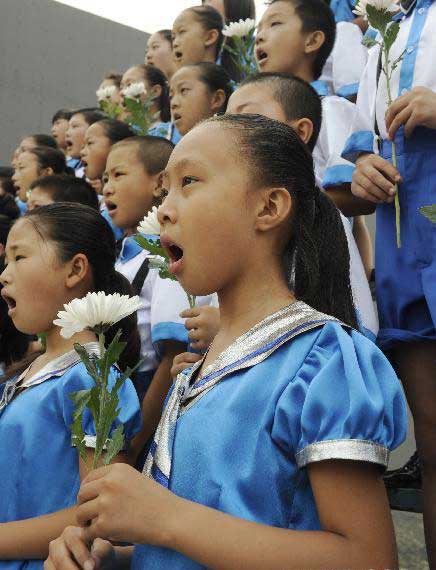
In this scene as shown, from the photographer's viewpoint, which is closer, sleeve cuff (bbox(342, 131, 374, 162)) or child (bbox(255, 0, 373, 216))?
sleeve cuff (bbox(342, 131, 374, 162))

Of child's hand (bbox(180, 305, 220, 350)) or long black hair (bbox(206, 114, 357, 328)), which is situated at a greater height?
long black hair (bbox(206, 114, 357, 328))

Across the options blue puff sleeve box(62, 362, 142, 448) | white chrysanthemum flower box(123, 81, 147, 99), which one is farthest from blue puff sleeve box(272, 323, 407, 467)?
white chrysanthemum flower box(123, 81, 147, 99)

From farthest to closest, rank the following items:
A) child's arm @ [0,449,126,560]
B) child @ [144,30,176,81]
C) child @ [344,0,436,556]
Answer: child @ [144,30,176,81] → child @ [344,0,436,556] → child's arm @ [0,449,126,560]

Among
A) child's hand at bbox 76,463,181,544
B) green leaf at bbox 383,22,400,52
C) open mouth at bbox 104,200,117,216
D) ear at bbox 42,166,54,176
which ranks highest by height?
green leaf at bbox 383,22,400,52

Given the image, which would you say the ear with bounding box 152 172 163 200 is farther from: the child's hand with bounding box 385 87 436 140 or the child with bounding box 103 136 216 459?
the child's hand with bounding box 385 87 436 140

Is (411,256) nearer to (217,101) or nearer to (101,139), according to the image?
(217,101)

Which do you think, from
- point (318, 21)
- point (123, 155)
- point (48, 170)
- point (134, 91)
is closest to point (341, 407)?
point (123, 155)

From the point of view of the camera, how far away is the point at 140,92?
14.2 ft

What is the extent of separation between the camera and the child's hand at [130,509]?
1.16 meters

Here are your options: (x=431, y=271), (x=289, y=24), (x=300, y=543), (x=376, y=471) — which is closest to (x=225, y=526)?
(x=300, y=543)

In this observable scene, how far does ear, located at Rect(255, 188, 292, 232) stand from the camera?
4.76 ft

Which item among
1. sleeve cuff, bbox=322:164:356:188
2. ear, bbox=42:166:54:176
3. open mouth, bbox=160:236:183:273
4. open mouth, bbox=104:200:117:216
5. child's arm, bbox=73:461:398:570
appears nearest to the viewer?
child's arm, bbox=73:461:398:570

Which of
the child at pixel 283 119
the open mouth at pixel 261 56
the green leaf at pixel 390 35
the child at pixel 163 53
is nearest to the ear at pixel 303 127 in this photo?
the child at pixel 283 119

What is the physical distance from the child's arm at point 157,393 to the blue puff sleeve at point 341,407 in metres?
1.24
